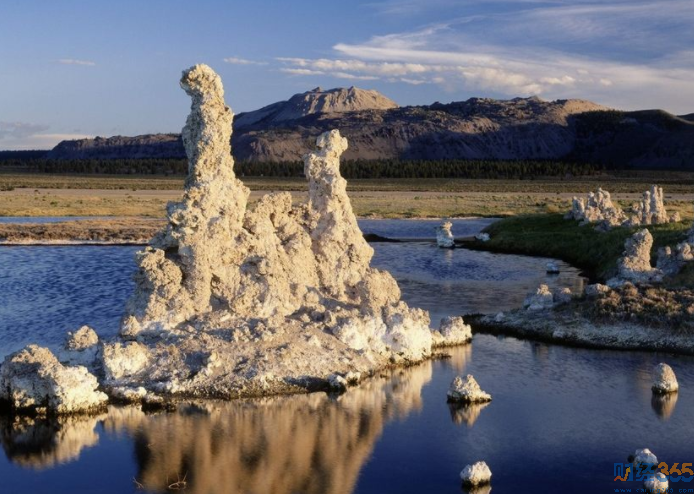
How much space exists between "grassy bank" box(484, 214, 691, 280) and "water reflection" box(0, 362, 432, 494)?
64.4 ft

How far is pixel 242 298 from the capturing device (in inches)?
834

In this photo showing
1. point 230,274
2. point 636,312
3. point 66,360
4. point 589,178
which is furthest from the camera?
point 589,178

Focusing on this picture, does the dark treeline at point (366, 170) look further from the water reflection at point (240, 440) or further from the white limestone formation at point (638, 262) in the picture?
the water reflection at point (240, 440)

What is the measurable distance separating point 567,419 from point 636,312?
7.67 m

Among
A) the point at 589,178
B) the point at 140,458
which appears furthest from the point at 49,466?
the point at 589,178

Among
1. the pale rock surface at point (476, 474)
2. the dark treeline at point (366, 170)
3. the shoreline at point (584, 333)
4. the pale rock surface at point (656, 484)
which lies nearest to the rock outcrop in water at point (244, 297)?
the shoreline at point (584, 333)

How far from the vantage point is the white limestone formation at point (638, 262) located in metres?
29.5

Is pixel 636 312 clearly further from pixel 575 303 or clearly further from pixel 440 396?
pixel 440 396

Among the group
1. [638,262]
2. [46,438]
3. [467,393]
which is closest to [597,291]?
[638,262]

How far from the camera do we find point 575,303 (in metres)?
26.6

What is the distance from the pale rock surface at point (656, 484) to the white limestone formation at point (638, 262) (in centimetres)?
1512

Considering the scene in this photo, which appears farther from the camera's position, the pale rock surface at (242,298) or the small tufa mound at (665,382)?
the small tufa mound at (665,382)

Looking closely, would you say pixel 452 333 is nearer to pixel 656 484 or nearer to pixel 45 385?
pixel 656 484

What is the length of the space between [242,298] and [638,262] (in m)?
14.9
